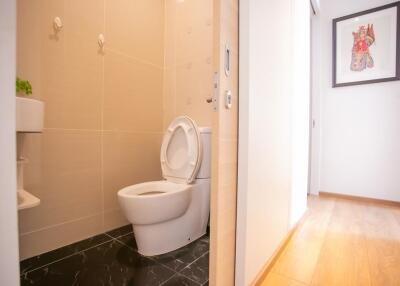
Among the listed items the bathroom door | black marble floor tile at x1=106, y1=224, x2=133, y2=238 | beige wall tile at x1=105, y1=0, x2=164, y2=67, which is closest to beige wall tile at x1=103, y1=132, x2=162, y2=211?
black marble floor tile at x1=106, y1=224, x2=133, y2=238

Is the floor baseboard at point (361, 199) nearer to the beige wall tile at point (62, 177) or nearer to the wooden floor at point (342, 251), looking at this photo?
the wooden floor at point (342, 251)

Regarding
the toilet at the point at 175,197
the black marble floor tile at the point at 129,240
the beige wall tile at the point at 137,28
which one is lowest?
the black marble floor tile at the point at 129,240

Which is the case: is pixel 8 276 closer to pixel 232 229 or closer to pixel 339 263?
pixel 232 229

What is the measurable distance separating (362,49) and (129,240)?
3.03 metres

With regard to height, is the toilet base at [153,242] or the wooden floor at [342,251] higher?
the toilet base at [153,242]

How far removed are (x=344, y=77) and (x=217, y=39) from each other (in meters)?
2.41

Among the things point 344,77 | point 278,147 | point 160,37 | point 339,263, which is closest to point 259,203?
point 278,147

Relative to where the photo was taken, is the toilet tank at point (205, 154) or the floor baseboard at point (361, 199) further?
the floor baseboard at point (361, 199)

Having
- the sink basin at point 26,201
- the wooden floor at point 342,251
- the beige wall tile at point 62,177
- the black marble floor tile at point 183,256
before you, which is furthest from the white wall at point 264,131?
the beige wall tile at point 62,177

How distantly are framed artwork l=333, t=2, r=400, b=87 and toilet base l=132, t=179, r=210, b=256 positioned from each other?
87.2 inches

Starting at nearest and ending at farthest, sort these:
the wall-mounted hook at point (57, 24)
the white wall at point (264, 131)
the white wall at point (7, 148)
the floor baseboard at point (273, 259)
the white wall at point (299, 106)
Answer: the white wall at point (7, 148) → the white wall at point (264, 131) → the floor baseboard at point (273, 259) → the wall-mounted hook at point (57, 24) → the white wall at point (299, 106)

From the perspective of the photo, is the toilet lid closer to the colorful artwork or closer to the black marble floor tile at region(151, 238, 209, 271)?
the black marble floor tile at region(151, 238, 209, 271)

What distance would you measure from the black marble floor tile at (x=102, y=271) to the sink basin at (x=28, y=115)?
749mm

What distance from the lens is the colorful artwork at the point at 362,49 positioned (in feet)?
7.54
